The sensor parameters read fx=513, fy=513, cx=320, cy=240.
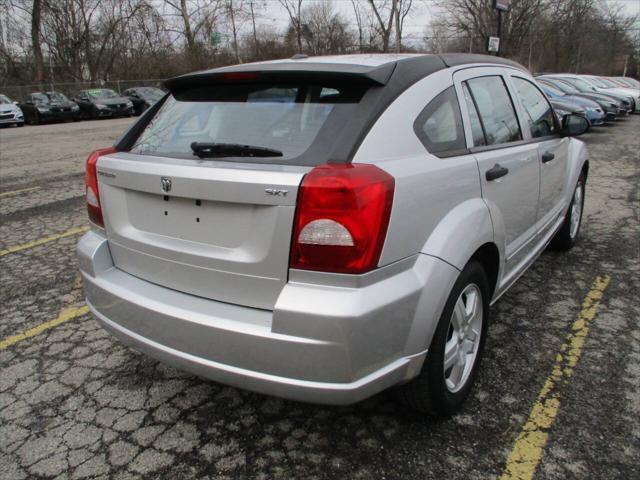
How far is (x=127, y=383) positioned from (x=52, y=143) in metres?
13.9

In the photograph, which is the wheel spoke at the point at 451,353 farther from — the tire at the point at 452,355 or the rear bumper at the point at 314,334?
the rear bumper at the point at 314,334

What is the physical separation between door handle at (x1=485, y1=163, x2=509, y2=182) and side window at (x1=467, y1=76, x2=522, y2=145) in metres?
0.17

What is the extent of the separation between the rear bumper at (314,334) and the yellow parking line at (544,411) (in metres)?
0.63

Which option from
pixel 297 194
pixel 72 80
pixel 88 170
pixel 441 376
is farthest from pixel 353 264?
pixel 72 80

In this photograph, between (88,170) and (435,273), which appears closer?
(435,273)

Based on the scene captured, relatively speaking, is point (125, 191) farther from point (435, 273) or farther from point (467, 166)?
point (467, 166)

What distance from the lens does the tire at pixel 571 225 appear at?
4602mm

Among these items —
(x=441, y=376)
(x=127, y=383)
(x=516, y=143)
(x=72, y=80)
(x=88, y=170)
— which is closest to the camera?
(x=441, y=376)

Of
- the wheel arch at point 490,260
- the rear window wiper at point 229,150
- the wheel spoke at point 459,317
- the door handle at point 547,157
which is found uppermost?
the rear window wiper at point 229,150

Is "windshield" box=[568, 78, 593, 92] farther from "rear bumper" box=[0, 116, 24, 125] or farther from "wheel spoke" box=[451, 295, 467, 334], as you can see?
"rear bumper" box=[0, 116, 24, 125]

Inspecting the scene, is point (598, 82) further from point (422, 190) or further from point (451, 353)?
point (422, 190)

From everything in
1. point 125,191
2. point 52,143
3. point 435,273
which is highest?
point 125,191

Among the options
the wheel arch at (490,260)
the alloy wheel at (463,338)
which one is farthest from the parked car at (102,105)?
the alloy wheel at (463,338)

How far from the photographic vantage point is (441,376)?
2.27 metres
